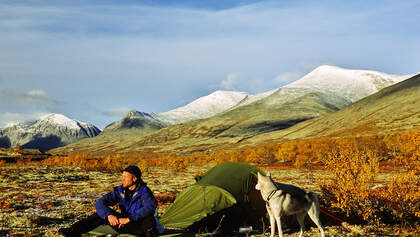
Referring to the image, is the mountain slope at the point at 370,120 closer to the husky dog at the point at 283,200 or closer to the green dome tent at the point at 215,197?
the green dome tent at the point at 215,197

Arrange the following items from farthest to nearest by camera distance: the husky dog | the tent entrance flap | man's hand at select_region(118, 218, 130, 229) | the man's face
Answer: the tent entrance flap < the husky dog < the man's face < man's hand at select_region(118, 218, 130, 229)

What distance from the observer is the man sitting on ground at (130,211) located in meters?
6.71

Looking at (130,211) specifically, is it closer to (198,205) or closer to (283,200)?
(283,200)

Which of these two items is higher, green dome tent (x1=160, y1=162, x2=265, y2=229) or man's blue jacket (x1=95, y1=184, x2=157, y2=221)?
man's blue jacket (x1=95, y1=184, x2=157, y2=221)

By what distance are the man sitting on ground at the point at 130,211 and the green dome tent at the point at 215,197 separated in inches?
204

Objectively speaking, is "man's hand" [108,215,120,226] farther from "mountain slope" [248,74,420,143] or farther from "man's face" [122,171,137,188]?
"mountain slope" [248,74,420,143]

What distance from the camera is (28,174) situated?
32.3 m

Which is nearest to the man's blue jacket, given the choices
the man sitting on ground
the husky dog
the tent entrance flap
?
the man sitting on ground

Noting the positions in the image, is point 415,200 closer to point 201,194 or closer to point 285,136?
point 201,194

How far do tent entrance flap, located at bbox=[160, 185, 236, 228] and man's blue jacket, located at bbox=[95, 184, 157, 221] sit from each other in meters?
5.16

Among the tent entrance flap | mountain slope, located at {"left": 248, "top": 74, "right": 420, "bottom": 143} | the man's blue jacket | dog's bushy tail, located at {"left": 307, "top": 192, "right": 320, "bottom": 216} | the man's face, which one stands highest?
the man's face

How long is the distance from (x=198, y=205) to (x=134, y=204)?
5.46m

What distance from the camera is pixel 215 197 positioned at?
38.7 ft

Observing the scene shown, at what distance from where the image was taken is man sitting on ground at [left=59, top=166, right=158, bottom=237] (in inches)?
264
